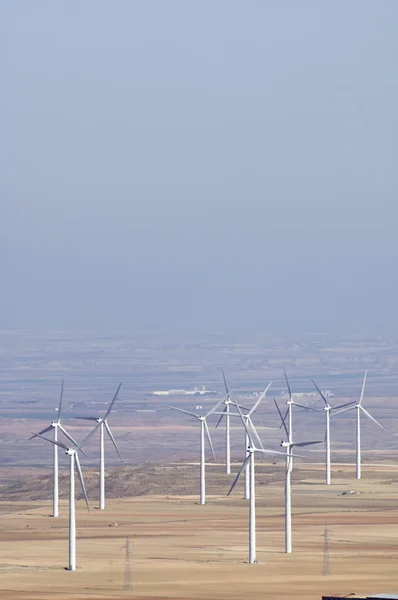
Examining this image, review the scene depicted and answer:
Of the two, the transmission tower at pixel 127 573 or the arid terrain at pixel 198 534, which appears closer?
the transmission tower at pixel 127 573

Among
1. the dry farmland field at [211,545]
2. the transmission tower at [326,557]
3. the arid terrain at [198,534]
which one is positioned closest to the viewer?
the dry farmland field at [211,545]

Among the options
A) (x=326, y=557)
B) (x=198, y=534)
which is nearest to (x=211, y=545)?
(x=198, y=534)

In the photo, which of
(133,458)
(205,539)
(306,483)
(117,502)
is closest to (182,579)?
(205,539)

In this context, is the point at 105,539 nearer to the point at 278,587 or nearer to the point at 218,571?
the point at 218,571

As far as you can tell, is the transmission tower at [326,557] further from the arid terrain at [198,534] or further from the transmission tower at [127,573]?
the transmission tower at [127,573]

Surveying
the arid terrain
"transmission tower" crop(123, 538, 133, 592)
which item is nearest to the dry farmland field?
the arid terrain

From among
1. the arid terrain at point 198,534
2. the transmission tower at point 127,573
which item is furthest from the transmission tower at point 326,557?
the transmission tower at point 127,573

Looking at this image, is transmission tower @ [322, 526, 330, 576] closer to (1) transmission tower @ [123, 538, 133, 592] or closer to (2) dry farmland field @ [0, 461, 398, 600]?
(2) dry farmland field @ [0, 461, 398, 600]

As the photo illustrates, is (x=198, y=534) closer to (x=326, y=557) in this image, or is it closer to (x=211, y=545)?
(x=211, y=545)
